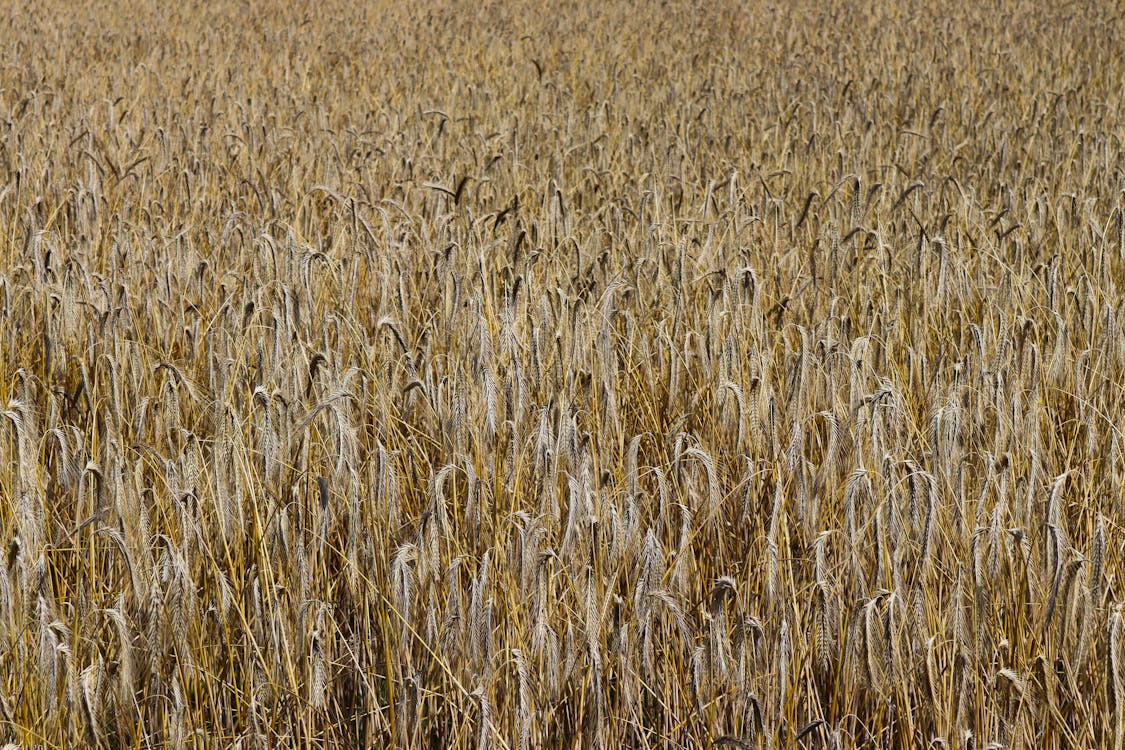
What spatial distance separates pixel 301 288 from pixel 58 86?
424 centimetres

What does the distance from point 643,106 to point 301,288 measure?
322 centimetres

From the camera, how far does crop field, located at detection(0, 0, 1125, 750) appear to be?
53.7 inches

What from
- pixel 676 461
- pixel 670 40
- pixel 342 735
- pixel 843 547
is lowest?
pixel 342 735

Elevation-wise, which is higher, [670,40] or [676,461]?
[670,40]

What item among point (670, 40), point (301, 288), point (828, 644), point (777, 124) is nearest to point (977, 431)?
point (828, 644)

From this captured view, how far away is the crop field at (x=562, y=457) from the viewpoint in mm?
1363

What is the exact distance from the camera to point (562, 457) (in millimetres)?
1832

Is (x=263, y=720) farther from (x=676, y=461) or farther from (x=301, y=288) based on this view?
(x=301, y=288)

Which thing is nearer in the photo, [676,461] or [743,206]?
[676,461]

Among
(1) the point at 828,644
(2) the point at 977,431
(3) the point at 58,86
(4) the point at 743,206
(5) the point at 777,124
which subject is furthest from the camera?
(3) the point at 58,86

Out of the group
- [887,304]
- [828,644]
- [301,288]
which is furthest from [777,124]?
[828,644]

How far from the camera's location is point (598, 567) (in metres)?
1.47

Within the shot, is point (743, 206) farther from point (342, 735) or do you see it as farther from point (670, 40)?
point (670, 40)

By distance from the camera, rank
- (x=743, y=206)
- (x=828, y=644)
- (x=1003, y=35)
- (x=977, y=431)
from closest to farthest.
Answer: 1. (x=828, y=644)
2. (x=977, y=431)
3. (x=743, y=206)
4. (x=1003, y=35)
